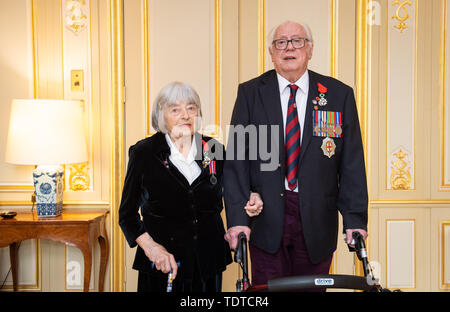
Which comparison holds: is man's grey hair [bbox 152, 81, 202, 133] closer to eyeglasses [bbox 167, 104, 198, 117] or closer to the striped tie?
eyeglasses [bbox 167, 104, 198, 117]

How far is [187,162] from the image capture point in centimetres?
194

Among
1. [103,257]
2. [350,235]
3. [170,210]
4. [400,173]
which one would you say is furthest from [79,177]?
[400,173]

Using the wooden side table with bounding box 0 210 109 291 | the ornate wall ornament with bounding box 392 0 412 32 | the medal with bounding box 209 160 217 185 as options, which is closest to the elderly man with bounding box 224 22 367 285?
the medal with bounding box 209 160 217 185

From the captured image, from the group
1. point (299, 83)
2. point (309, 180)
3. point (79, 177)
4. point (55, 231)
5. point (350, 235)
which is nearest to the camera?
point (350, 235)

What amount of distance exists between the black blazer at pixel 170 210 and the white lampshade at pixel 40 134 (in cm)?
102

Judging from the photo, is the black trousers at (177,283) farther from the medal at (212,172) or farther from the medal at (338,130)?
the medal at (338,130)

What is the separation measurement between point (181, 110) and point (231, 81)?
1202 millimetres

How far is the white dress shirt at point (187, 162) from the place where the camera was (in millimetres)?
1926

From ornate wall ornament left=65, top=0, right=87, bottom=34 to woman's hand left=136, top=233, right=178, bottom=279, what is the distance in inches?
75.9

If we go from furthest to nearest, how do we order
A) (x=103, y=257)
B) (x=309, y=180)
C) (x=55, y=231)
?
(x=103, y=257) < (x=55, y=231) < (x=309, y=180)

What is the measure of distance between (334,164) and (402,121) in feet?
5.03

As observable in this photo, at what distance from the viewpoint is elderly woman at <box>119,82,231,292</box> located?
6.15 ft

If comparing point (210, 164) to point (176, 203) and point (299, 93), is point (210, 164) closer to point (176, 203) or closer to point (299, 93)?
point (176, 203)
